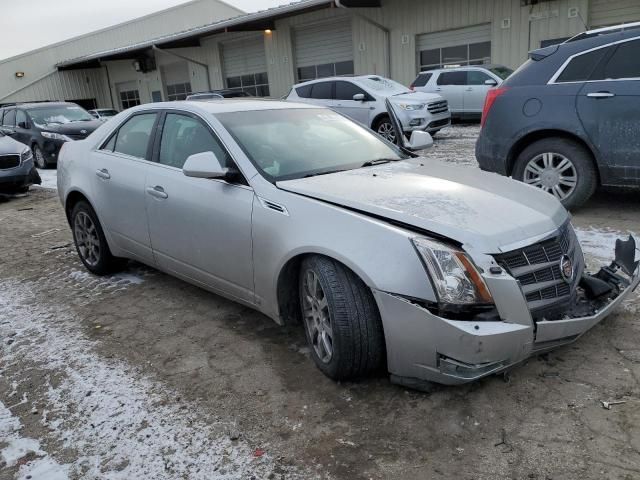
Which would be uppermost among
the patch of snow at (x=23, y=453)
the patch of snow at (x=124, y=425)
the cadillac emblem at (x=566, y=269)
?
the cadillac emblem at (x=566, y=269)

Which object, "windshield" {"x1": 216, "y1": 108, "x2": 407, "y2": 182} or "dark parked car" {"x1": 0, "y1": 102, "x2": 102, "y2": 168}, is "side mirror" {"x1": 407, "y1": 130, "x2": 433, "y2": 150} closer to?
"windshield" {"x1": 216, "y1": 108, "x2": 407, "y2": 182}

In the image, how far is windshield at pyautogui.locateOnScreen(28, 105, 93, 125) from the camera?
46.5 ft

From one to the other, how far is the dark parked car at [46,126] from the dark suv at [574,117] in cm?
1101

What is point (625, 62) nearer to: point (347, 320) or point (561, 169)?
point (561, 169)

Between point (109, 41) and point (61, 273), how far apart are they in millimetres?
35512

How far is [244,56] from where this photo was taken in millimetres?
25531

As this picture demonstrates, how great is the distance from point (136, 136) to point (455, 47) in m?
15.8

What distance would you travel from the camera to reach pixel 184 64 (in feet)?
95.0

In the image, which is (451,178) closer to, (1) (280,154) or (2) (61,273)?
(1) (280,154)

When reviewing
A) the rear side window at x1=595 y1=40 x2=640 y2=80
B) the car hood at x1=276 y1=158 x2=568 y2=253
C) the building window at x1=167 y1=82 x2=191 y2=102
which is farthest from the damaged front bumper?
the building window at x1=167 y1=82 x2=191 y2=102

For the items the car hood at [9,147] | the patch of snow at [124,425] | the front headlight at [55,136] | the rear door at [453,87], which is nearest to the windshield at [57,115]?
the front headlight at [55,136]

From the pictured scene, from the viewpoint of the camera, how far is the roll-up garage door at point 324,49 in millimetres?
21000

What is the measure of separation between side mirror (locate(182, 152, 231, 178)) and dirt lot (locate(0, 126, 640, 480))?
1.12m

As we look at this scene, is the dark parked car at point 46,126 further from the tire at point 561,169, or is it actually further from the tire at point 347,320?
the tire at point 347,320
